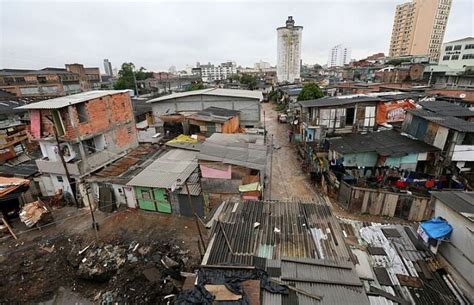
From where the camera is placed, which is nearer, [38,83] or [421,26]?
[38,83]

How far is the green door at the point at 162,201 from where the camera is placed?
1638 cm

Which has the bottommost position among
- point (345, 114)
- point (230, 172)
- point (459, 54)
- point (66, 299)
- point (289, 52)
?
point (66, 299)

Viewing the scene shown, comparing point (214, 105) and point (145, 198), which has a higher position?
point (214, 105)

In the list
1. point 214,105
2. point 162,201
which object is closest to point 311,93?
point 214,105

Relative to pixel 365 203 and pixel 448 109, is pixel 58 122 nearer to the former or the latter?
pixel 365 203

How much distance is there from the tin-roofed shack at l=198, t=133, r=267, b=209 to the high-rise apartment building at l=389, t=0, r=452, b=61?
321 feet

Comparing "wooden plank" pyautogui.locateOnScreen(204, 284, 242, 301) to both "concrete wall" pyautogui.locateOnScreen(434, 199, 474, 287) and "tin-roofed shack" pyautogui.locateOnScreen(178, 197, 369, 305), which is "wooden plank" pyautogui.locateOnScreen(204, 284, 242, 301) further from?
"concrete wall" pyautogui.locateOnScreen(434, 199, 474, 287)

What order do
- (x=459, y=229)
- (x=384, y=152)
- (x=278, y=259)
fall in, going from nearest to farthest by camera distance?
1. (x=278, y=259)
2. (x=459, y=229)
3. (x=384, y=152)

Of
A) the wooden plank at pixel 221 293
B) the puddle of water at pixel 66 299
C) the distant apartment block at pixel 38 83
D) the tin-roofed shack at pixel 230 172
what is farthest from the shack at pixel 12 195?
the distant apartment block at pixel 38 83

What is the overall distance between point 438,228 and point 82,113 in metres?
23.7

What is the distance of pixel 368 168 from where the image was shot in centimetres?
1845

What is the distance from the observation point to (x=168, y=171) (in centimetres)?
1791

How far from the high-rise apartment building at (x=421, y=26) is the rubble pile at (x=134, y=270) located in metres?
105

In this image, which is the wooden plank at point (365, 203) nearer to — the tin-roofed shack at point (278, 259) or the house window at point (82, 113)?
the tin-roofed shack at point (278, 259)
